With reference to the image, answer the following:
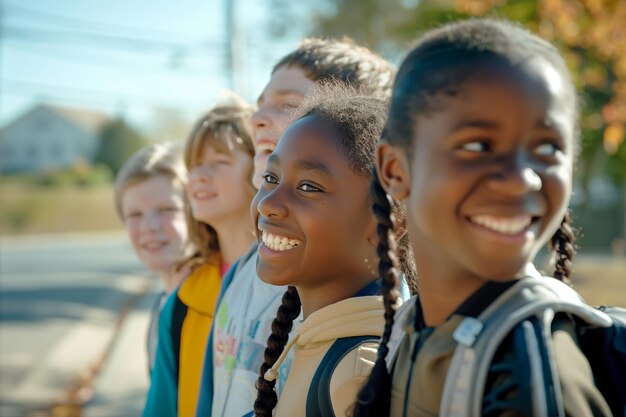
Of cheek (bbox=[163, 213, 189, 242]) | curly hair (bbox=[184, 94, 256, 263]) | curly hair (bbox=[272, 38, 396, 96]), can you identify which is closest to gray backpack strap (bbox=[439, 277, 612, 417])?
curly hair (bbox=[272, 38, 396, 96])

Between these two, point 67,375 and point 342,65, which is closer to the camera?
point 342,65

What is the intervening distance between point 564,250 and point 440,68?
585mm

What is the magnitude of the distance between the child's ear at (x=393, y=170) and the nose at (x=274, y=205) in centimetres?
42

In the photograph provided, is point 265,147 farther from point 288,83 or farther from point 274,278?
point 274,278

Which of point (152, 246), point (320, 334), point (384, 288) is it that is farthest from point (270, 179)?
point (152, 246)

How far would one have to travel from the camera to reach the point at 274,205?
5.80 ft

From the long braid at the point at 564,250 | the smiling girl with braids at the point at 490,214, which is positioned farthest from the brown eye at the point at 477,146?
the long braid at the point at 564,250

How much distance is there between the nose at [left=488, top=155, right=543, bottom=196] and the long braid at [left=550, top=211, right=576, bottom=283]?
464 mm

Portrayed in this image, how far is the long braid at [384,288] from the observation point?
1.34 metres

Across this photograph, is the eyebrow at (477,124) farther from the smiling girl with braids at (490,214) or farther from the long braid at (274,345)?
the long braid at (274,345)

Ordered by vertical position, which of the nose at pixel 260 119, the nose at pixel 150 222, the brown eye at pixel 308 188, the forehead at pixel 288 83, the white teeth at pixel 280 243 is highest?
the forehead at pixel 288 83

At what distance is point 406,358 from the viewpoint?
132 centimetres

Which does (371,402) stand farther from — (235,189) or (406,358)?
(235,189)

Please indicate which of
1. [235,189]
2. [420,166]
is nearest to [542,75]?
[420,166]
